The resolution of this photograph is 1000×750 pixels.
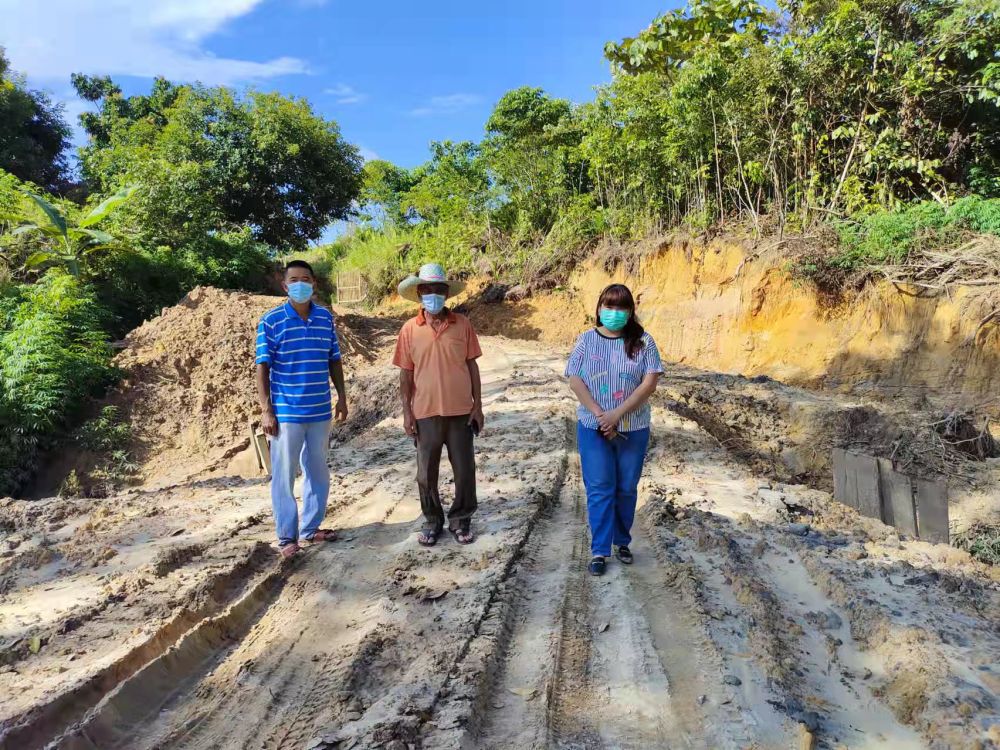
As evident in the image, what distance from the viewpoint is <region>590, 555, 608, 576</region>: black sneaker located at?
3537 mm

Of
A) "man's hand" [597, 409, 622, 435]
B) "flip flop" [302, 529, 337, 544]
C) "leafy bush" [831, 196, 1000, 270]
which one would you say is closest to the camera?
"man's hand" [597, 409, 622, 435]

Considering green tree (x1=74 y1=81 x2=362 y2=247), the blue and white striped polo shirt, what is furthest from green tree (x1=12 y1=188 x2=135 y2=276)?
the blue and white striped polo shirt

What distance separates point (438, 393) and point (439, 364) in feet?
0.58

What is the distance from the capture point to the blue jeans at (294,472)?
3936mm

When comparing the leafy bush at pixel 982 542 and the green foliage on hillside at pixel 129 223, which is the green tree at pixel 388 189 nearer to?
the green foliage on hillside at pixel 129 223

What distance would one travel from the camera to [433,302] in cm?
391

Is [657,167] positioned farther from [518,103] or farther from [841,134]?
[518,103]

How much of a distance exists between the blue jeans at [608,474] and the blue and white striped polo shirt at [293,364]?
166 centimetres

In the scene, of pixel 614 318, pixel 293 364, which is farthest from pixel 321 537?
pixel 614 318

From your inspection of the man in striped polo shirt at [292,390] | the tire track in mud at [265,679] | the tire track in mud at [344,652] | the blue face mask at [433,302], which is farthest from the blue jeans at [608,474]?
the man in striped polo shirt at [292,390]

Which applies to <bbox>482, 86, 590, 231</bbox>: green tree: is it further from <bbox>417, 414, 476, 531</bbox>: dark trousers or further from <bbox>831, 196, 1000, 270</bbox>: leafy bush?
<bbox>417, 414, 476, 531</bbox>: dark trousers

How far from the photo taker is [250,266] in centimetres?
1795

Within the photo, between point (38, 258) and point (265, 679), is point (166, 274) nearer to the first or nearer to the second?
point (38, 258)

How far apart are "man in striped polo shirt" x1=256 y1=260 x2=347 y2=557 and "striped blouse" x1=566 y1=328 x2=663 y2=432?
1.51 metres
